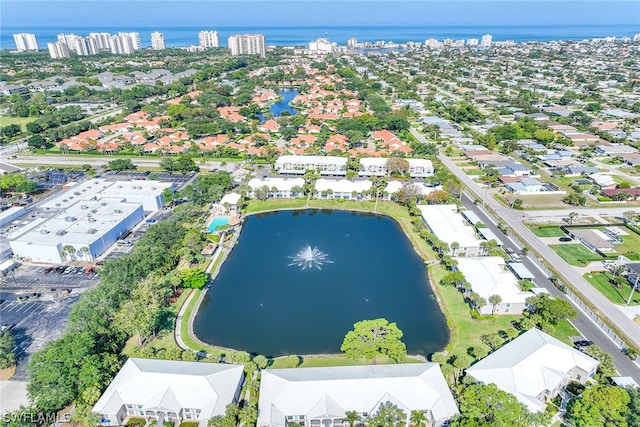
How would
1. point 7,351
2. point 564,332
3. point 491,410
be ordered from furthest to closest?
point 564,332, point 7,351, point 491,410

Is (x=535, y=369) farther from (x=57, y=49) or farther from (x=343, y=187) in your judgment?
(x=57, y=49)

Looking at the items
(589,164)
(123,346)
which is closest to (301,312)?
(123,346)

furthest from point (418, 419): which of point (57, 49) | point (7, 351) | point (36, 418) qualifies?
point (57, 49)

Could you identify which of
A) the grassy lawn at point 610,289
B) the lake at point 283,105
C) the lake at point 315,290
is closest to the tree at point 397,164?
the lake at point 315,290

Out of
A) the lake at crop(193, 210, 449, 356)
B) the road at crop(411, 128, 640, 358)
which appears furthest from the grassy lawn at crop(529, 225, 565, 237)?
the lake at crop(193, 210, 449, 356)

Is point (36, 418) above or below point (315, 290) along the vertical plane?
above

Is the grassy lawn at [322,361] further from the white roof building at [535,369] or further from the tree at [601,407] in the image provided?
the tree at [601,407]

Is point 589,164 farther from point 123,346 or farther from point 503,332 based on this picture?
point 123,346
